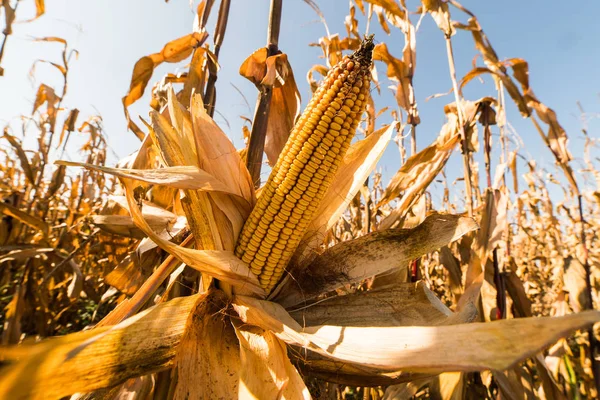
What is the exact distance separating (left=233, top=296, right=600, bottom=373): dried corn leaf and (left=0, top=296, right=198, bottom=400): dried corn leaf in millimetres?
430

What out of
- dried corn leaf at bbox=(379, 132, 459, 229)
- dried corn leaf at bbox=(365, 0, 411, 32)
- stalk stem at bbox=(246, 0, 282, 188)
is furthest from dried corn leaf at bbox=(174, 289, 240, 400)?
dried corn leaf at bbox=(365, 0, 411, 32)

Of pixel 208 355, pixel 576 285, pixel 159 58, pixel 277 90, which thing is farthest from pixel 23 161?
pixel 576 285

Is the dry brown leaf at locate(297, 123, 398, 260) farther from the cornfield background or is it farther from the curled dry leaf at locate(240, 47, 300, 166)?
the curled dry leaf at locate(240, 47, 300, 166)

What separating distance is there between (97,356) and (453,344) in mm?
796

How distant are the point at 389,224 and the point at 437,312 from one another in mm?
665

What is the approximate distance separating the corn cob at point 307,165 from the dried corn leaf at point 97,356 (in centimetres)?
30

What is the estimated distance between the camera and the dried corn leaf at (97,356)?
2.05 feet

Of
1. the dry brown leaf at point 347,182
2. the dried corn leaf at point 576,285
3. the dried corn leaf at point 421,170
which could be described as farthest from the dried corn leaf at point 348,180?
the dried corn leaf at point 576,285

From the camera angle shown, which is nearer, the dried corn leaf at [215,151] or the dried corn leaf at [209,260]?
the dried corn leaf at [209,260]

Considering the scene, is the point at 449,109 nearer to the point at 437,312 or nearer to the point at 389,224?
the point at 389,224

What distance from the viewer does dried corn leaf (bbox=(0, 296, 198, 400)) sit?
62 cm

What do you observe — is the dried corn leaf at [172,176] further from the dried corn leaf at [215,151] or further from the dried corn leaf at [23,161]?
the dried corn leaf at [23,161]

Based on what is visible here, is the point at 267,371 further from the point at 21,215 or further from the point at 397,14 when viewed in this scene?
the point at 397,14

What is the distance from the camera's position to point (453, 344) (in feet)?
2.11
